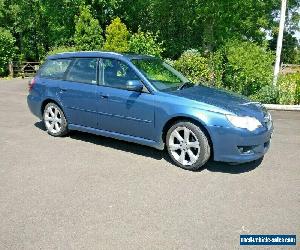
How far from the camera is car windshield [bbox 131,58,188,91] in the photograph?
17.6 ft

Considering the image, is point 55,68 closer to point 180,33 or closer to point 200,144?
point 200,144

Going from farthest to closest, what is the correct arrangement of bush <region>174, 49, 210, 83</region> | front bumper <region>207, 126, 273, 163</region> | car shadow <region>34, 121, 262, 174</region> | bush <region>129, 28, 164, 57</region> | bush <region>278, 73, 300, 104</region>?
bush <region>129, 28, 164, 57</region> < bush <region>174, 49, 210, 83</region> < bush <region>278, 73, 300, 104</region> < car shadow <region>34, 121, 262, 174</region> < front bumper <region>207, 126, 273, 163</region>

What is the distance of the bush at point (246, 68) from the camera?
1006 cm

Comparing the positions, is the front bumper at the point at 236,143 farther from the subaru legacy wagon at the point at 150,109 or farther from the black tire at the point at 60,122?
the black tire at the point at 60,122

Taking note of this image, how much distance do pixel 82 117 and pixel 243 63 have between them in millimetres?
5930

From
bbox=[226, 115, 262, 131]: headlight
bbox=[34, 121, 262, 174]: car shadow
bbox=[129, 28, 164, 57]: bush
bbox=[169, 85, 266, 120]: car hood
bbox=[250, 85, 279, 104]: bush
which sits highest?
bbox=[129, 28, 164, 57]: bush

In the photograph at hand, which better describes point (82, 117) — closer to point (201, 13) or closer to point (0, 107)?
point (0, 107)

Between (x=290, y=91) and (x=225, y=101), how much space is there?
5.75m

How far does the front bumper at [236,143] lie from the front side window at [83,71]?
238cm

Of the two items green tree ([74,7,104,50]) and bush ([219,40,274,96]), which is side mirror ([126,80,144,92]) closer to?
bush ([219,40,274,96])

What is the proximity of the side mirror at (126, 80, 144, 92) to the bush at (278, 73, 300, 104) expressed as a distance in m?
6.12

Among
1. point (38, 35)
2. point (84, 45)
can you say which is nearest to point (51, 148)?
point (84, 45)

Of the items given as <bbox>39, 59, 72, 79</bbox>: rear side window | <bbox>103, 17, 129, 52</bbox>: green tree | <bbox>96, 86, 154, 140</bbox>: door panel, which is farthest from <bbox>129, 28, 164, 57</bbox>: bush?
<bbox>96, 86, 154, 140</bbox>: door panel

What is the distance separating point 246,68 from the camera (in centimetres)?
1001
